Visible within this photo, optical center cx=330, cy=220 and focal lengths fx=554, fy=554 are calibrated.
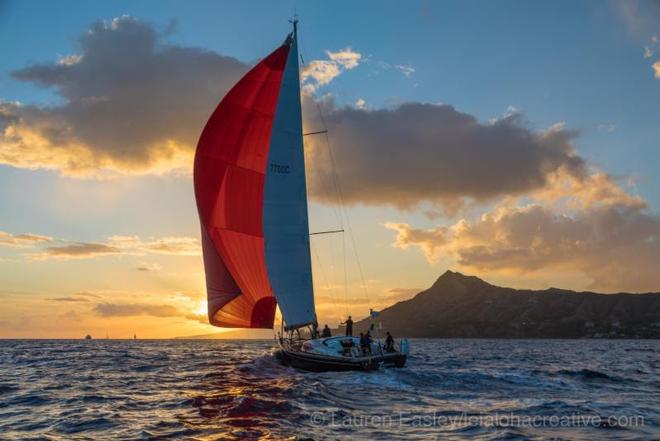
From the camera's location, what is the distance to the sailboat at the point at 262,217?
29.0 meters

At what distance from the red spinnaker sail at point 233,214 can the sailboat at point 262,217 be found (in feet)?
0.17

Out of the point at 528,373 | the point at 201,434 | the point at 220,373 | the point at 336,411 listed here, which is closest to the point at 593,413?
the point at 336,411

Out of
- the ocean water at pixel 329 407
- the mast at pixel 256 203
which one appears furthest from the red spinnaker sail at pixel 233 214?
the ocean water at pixel 329 407

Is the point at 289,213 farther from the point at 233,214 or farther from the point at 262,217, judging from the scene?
the point at 233,214

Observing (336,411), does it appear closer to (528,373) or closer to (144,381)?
(144,381)

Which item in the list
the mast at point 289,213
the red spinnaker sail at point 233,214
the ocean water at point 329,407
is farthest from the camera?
the mast at point 289,213

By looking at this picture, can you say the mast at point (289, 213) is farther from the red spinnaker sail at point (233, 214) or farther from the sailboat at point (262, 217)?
the red spinnaker sail at point (233, 214)

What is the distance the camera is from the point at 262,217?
2972 centimetres

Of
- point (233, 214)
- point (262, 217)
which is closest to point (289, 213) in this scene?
point (262, 217)

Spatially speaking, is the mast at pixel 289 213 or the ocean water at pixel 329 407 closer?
the ocean water at pixel 329 407

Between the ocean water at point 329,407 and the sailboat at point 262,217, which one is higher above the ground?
the sailboat at point 262,217

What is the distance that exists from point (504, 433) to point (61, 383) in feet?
72.5

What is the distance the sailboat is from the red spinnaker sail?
0.17 ft

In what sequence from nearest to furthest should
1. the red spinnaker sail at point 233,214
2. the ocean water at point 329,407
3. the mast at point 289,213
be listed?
the ocean water at point 329,407 < the red spinnaker sail at point 233,214 < the mast at point 289,213
